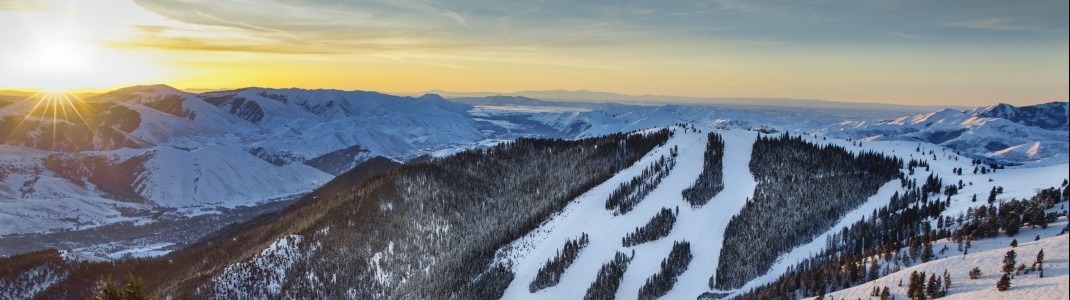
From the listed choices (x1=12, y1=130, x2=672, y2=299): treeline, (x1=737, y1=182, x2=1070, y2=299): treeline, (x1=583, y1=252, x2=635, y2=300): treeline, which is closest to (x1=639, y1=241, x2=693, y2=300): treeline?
(x1=583, y1=252, x2=635, y2=300): treeline

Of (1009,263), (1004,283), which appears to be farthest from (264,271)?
(1009,263)

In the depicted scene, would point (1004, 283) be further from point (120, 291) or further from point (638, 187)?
point (638, 187)

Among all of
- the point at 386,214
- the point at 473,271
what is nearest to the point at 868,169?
the point at 473,271

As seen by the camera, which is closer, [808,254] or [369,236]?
[808,254]

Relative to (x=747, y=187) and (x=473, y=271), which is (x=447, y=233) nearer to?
(x=473, y=271)

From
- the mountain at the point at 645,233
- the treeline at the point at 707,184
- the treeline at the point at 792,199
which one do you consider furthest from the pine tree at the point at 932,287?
the treeline at the point at 707,184

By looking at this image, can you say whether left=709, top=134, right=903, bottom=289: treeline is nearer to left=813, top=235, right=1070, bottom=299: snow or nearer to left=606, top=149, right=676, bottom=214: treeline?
left=606, top=149, right=676, bottom=214: treeline

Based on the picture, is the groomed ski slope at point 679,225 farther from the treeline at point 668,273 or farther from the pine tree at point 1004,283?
the pine tree at point 1004,283
